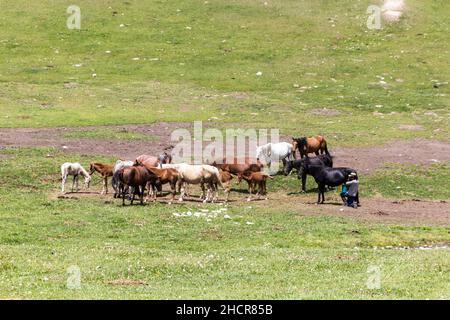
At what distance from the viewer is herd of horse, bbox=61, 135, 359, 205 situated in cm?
3588

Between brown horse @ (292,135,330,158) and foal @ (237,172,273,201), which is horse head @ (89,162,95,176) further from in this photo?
brown horse @ (292,135,330,158)

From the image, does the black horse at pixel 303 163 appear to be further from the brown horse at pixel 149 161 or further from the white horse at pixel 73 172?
the white horse at pixel 73 172

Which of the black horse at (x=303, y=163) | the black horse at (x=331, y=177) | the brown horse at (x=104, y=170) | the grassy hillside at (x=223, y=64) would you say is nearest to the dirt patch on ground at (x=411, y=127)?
the grassy hillside at (x=223, y=64)

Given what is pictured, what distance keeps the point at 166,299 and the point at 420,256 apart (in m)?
10.7

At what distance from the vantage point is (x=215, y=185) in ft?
124

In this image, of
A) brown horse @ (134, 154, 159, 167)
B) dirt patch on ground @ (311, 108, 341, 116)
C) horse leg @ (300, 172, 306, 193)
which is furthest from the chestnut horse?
dirt patch on ground @ (311, 108, 341, 116)

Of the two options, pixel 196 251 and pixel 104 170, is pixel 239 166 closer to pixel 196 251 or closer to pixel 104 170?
pixel 104 170

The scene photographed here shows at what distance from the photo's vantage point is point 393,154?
48.2 metres

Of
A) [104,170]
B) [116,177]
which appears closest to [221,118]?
[104,170]

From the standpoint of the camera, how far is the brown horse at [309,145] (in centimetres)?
4481

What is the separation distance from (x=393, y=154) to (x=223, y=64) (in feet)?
87.5

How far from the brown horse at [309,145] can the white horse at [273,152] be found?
0.85 m

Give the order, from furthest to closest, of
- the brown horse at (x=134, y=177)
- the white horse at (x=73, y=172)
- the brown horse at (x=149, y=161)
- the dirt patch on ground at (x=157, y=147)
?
the dirt patch on ground at (x=157, y=147), the brown horse at (x=149, y=161), the white horse at (x=73, y=172), the brown horse at (x=134, y=177)
